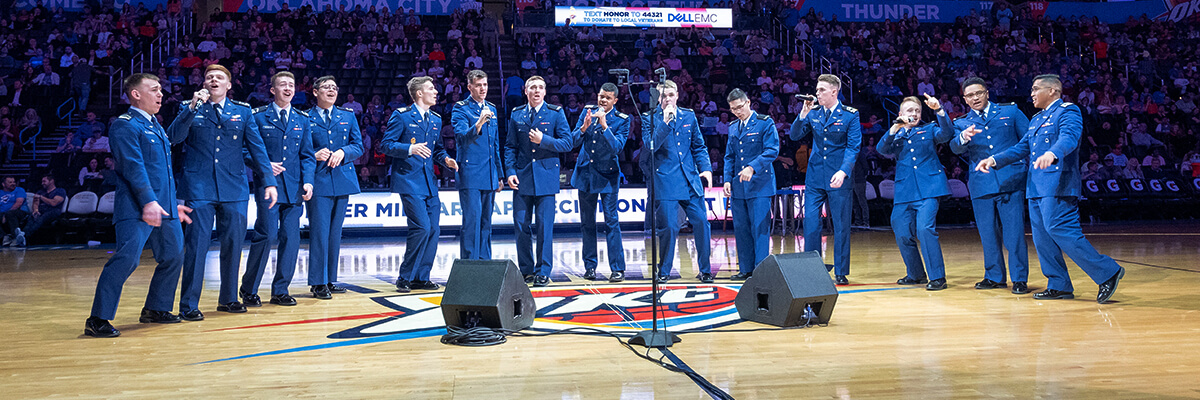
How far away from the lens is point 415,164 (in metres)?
5.84

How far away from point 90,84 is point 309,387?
49.8 ft

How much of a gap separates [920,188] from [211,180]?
4801mm

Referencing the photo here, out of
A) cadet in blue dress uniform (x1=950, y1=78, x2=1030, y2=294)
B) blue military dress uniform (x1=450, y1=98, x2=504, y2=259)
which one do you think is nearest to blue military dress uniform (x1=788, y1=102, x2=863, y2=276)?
cadet in blue dress uniform (x1=950, y1=78, x2=1030, y2=294)

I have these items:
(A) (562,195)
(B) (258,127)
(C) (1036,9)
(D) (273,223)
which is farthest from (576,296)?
(C) (1036,9)

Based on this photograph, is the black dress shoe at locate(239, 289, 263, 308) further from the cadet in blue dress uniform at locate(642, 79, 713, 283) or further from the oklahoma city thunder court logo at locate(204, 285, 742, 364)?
the cadet in blue dress uniform at locate(642, 79, 713, 283)

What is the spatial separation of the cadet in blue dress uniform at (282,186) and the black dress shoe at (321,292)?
0.85 feet

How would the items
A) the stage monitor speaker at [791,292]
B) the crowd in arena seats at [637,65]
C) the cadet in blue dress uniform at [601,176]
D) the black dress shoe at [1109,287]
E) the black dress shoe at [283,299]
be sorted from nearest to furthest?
the stage monitor speaker at [791,292], the black dress shoe at [1109,287], the black dress shoe at [283,299], the cadet in blue dress uniform at [601,176], the crowd in arena seats at [637,65]

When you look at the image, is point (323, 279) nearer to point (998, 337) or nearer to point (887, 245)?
point (998, 337)

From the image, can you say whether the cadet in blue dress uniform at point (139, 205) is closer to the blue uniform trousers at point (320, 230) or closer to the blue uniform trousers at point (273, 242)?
the blue uniform trousers at point (273, 242)

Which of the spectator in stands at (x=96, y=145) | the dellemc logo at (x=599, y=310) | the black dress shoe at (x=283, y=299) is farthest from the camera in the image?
the spectator in stands at (x=96, y=145)

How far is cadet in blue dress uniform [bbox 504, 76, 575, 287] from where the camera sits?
604 cm

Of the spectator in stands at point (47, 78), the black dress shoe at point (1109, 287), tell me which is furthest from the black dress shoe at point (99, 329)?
the spectator in stands at point (47, 78)

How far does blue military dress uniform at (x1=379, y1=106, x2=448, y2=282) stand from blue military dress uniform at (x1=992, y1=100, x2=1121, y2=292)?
4176 mm

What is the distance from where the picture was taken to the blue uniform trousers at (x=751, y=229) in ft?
20.5
